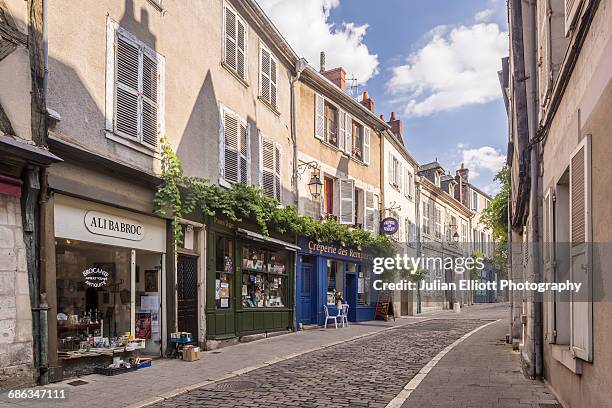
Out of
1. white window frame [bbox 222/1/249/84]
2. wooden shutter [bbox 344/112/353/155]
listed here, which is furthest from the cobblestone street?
wooden shutter [bbox 344/112/353/155]

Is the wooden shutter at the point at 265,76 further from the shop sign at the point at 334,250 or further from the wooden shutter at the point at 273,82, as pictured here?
the shop sign at the point at 334,250

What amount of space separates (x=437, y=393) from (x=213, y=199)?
256 inches

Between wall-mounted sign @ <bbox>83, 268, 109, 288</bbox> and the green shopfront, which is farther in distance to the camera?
the green shopfront

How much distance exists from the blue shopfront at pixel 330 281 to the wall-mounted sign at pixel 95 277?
28.4ft

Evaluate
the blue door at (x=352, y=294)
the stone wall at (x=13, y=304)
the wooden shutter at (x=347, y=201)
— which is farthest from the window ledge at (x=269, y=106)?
the stone wall at (x=13, y=304)

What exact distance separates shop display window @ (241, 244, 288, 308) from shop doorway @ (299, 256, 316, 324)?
5.65ft

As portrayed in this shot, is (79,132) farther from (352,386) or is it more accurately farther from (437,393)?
(437,393)

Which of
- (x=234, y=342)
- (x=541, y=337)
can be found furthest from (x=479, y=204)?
(x=541, y=337)

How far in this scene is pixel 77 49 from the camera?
938 centimetres

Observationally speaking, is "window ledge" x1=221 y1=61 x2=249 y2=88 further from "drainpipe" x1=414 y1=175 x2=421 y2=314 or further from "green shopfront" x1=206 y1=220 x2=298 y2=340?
"drainpipe" x1=414 y1=175 x2=421 y2=314

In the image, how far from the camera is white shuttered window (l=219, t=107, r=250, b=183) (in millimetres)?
13898

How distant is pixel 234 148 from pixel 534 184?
742 centimetres

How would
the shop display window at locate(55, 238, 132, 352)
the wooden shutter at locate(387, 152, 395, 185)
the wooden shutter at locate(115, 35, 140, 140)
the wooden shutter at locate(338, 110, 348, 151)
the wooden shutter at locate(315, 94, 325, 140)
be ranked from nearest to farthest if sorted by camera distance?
the shop display window at locate(55, 238, 132, 352) → the wooden shutter at locate(115, 35, 140, 140) → the wooden shutter at locate(315, 94, 325, 140) → the wooden shutter at locate(338, 110, 348, 151) → the wooden shutter at locate(387, 152, 395, 185)

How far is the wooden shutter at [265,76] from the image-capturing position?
16.4 m
